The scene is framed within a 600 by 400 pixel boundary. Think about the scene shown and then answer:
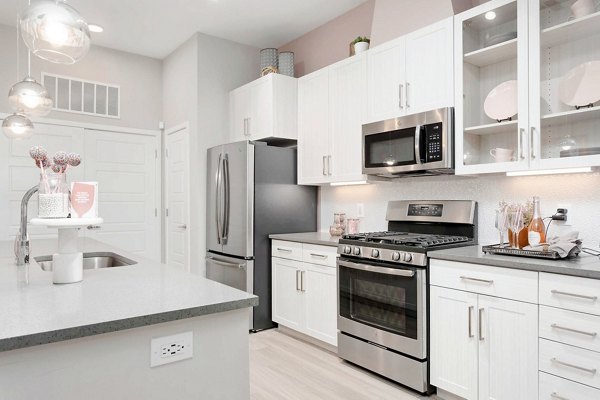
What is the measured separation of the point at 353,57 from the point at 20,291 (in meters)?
2.84

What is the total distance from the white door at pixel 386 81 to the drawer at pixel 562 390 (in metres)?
1.87

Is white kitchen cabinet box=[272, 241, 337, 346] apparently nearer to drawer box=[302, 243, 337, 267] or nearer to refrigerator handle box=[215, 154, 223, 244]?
drawer box=[302, 243, 337, 267]

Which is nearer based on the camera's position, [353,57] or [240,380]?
[240,380]

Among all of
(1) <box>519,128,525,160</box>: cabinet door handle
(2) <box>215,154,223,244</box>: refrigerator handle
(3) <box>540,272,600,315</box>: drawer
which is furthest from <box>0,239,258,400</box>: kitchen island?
(2) <box>215,154,223,244</box>: refrigerator handle

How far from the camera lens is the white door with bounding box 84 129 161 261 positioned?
4.80m

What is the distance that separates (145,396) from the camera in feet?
3.99

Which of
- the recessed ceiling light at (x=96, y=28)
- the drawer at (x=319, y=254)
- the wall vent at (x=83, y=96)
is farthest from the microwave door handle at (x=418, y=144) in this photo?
the wall vent at (x=83, y=96)

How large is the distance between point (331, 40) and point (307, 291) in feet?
8.22

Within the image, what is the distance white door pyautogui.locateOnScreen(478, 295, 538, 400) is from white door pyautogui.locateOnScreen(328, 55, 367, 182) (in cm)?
150

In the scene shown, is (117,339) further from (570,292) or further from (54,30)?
(570,292)

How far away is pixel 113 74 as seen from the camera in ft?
16.0

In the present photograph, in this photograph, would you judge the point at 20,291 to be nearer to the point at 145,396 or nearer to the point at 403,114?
the point at 145,396

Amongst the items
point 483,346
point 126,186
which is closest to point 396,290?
point 483,346

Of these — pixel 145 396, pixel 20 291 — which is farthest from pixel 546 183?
pixel 20 291
